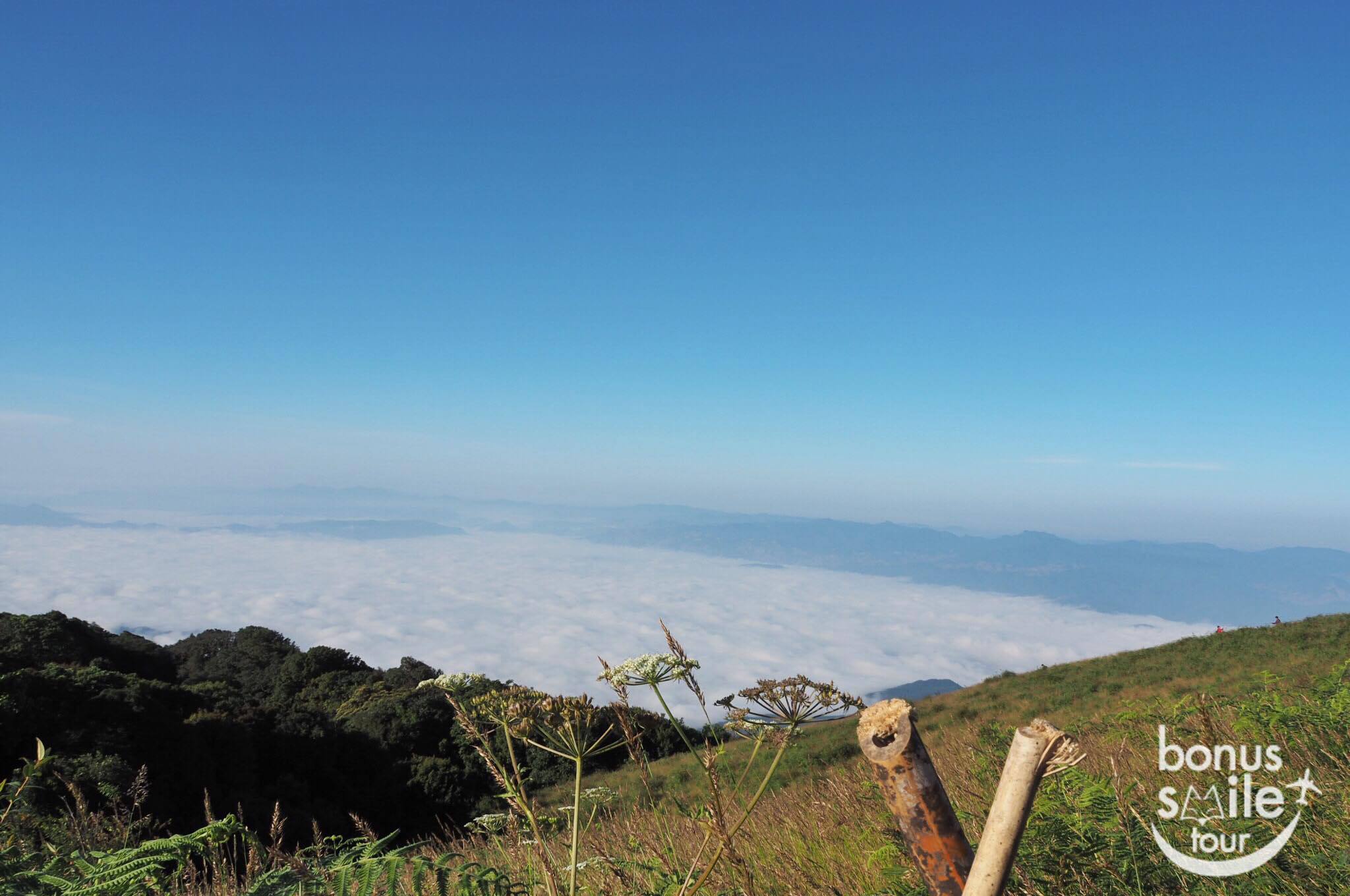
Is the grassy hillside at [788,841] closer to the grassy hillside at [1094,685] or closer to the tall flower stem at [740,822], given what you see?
the tall flower stem at [740,822]

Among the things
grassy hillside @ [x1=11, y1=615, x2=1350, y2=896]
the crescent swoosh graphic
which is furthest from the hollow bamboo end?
the crescent swoosh graphic

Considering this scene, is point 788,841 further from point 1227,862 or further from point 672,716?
point 672,716

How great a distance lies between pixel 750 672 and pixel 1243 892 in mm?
126514

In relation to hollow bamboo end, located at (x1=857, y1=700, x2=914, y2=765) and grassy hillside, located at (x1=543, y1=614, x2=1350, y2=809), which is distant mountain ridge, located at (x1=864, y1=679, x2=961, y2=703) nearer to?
hollow bamboo end, located at (x1=857, y1=700, x2=914, y2=765)

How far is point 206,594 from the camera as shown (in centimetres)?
16038

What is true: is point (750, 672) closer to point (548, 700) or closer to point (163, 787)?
point (163, 787)

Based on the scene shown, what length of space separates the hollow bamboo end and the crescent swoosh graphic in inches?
85.7

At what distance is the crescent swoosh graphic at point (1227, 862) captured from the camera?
2.82m

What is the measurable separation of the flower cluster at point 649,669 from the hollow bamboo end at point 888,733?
1.10 m

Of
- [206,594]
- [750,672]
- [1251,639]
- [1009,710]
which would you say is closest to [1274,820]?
[1009,710]

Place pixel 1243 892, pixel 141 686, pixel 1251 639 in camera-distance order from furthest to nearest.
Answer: pixel 1251 639
pixel 141 686
pixel 1243 892

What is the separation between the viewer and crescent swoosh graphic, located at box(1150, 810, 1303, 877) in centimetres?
282

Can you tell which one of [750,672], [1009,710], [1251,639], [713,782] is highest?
[713,782]

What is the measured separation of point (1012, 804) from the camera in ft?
3.76
